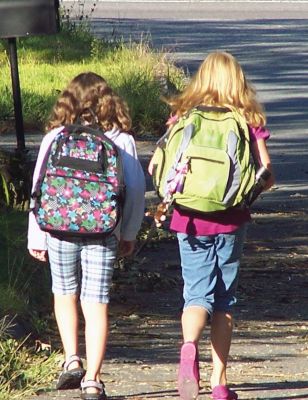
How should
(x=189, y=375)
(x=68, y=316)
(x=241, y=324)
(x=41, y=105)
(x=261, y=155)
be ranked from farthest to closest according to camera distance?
(x=41, y=105) → (x=241, y=324) → (x=68, y=316) → (x=261, y=155) → (x=189, y=375)

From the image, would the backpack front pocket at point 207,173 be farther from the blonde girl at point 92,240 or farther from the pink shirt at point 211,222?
the blonde girl at point 92,240

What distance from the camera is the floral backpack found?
18.1ft

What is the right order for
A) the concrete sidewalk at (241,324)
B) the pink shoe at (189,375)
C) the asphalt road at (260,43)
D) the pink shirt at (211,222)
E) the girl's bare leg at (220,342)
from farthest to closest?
the asphalt road at (260,43), the concrete sidewalk at (241,324), the girl's bare leg at (220,342), the pink shirt at (211,222), the pink shoe at (189,375)

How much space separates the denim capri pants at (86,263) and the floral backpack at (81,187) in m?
0.08

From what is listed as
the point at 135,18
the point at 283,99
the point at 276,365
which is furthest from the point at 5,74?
the point at 135,18

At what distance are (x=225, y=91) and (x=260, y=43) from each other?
21.3m

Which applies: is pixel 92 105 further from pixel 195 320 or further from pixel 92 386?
pixel 92 386

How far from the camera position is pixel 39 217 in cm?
559

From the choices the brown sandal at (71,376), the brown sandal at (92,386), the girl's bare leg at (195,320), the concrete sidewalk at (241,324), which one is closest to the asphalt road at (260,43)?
the concrete sidewalk at (241,324)

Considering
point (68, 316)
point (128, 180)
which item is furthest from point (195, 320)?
point (128, 180)

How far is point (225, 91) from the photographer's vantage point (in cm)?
569

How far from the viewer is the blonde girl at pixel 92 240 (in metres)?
5.64

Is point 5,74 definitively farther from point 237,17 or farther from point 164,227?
point 237,17

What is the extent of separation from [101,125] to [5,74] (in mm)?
11626
